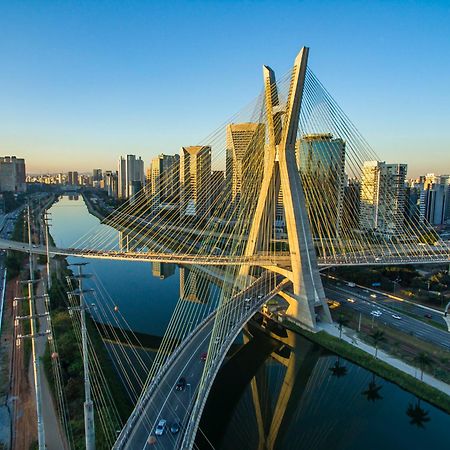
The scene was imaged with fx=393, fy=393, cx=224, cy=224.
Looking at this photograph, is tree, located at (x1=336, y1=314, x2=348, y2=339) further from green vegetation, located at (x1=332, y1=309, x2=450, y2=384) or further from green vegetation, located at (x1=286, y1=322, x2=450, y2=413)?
green vegetation, located at (x1=286, y1=322, x2=450, y2=413)

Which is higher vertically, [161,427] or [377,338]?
[161,427]

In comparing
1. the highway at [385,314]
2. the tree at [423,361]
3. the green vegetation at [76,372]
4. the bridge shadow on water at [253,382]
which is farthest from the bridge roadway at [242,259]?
the tree at [423,361]

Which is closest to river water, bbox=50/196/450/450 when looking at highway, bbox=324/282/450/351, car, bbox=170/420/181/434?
car, bbox=170/420/181/434

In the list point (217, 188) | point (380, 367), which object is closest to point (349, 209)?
point (217, 188)

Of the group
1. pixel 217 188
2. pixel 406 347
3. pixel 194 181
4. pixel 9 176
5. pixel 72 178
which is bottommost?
pixel 406 347

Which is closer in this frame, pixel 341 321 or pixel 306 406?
pixel 306 406

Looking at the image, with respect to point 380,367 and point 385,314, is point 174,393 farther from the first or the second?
point 385,314

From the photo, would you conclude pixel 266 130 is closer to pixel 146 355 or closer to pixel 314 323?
pixel 314 323
